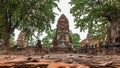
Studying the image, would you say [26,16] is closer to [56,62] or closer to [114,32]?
[114,32]

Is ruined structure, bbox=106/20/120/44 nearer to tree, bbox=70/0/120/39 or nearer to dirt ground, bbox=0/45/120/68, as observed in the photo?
tree, bbox=70/0/120/39

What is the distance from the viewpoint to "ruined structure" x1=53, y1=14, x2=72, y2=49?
94.8 ft

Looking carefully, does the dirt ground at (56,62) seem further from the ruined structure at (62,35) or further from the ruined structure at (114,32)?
the ruined structure at (62,35)

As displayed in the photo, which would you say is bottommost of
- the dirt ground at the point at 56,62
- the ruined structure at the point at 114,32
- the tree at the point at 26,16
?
the dirt ground at the point at 56,62

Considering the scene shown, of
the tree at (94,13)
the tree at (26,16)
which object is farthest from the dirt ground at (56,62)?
the tree at (94,13)

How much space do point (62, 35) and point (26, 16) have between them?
5.05 metres

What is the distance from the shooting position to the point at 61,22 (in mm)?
29734

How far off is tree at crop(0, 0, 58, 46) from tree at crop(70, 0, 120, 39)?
404 centimetres

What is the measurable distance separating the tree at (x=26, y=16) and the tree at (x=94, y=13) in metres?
4.04

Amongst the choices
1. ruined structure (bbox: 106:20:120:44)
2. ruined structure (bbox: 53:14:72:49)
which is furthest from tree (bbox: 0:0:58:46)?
ruined structure (bbox: 106:20:120:44)

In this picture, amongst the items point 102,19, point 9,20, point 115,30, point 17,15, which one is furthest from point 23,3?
point 102,19

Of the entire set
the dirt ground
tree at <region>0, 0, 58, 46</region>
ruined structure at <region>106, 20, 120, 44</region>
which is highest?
tree at <region>0, 0, 58, 46</region>

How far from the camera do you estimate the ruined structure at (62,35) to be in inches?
1138

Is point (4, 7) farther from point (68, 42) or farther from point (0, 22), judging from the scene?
point (68, 42)
